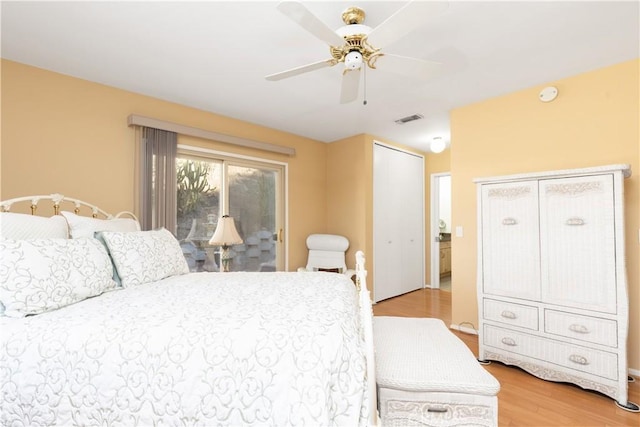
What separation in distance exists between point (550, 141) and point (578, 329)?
5.42 feet

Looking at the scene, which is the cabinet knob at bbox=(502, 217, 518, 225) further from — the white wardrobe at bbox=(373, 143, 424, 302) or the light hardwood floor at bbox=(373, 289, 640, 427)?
the white wardrobe at bbox=(373, 143, 424, 302)

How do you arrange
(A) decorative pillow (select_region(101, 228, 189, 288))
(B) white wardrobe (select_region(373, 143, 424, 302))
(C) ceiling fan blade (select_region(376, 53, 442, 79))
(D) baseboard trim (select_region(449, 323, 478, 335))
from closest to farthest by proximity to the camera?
(C) ceiling fan blade (select_region(376, 53, 442, 79))
(A) decorative pillow (select_region(101, 228, 189, 288))
(D) baseboard trim (select_region(449, 323, 478, 335))
(B) white wardrobe (select_region(373, 143, 424, 302))

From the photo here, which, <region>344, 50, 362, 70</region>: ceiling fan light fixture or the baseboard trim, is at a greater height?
<region>344, 50, 362, 70</region>: ceiling fan light fixture

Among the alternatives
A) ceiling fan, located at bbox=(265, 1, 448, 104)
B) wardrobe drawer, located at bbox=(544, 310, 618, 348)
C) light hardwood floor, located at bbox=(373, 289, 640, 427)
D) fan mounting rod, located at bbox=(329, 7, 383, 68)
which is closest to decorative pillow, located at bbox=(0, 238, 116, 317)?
ceiling fan, located at bbox=(265, 1, 448, 104)

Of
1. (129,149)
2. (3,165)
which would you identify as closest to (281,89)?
(129,149)

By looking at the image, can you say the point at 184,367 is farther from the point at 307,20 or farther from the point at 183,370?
the point at 307,20

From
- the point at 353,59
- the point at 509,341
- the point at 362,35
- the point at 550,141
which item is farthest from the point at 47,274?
the point at 550,141

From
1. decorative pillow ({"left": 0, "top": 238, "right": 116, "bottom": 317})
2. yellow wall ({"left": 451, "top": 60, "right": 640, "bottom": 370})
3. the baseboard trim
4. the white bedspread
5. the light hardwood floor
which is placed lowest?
the light hardwood floor

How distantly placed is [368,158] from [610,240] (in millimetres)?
2751

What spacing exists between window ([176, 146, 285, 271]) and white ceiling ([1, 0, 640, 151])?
75cm

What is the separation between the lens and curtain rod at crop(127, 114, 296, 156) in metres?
2.76

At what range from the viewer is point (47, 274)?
143cm

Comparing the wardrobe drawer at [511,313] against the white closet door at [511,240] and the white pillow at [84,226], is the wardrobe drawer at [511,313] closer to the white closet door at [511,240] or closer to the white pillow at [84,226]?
the white closet door at [511,240]

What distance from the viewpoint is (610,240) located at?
6.53 ft
